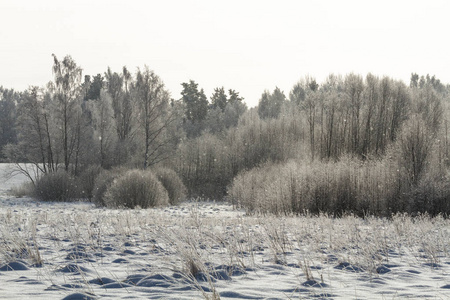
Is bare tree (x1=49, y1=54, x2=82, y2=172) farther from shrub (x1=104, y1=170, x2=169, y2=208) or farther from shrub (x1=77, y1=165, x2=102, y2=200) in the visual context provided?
shrub (x1=104, y1=170, x2=169, y2=208)

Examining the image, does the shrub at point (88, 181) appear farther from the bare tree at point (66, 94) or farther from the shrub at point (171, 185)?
the shrub at point (171, 185)

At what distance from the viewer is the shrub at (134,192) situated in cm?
2125

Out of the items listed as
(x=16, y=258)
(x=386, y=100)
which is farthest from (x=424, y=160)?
(x=16, y=258)

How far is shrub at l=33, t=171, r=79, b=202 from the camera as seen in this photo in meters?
27.9

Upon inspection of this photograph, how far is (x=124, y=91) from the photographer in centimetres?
3962

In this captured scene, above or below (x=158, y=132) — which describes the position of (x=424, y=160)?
below

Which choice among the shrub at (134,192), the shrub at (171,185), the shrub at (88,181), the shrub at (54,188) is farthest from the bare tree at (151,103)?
the shrub at (134,192)

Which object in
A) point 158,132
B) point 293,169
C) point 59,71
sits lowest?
point 293,169

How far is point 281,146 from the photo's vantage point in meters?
32.9

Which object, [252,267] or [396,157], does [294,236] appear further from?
[396,157]

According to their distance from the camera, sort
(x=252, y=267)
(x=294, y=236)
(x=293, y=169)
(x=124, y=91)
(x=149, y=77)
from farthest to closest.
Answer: (x=124, y=91)
(x=149, y=77)
(x=293, y=169)
(x=294, y=236)
(x=252, y=267)

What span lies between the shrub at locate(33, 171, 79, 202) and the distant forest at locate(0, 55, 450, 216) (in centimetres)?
146

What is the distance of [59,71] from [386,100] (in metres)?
21.8

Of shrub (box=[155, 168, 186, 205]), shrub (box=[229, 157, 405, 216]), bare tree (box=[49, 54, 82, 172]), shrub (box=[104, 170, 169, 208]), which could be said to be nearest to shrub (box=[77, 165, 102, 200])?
bare tree (box=[49, 54, 82, 172])
